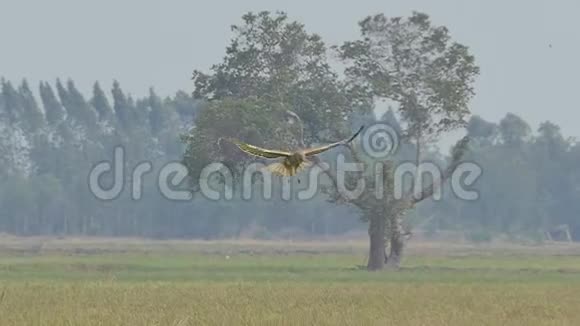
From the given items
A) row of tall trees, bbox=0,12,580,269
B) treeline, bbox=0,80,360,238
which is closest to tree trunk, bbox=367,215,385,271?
row of tall trees, bbox=0,12,580,269

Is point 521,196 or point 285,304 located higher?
point 521,196

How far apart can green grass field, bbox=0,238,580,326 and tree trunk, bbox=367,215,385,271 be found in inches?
90.6

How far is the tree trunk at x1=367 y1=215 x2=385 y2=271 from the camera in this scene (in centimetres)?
5578

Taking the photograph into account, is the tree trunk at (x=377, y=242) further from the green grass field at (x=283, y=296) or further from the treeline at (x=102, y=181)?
the treeline at (x=102, y=181)

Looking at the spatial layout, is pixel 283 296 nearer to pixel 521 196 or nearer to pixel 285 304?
pixel 285 304

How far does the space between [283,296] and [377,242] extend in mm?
24184

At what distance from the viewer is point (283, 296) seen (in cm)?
3241

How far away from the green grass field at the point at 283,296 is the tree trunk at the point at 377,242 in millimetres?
2302

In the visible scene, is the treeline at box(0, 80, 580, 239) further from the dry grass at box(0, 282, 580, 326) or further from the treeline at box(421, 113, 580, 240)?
the dry grass at box(0, 282, 580, 326)

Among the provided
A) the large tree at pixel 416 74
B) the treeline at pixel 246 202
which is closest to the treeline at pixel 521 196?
the treeline at pixel 246 202

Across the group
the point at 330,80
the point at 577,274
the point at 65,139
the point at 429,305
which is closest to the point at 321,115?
the point at 330,80

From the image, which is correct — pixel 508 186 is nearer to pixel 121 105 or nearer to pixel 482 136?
pixel 482 136

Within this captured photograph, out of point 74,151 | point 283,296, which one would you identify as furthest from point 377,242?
point 74,151

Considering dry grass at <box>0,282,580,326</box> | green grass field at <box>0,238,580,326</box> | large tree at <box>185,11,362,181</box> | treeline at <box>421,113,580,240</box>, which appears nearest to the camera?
dry grass at <box>0,282,580,326</box>
